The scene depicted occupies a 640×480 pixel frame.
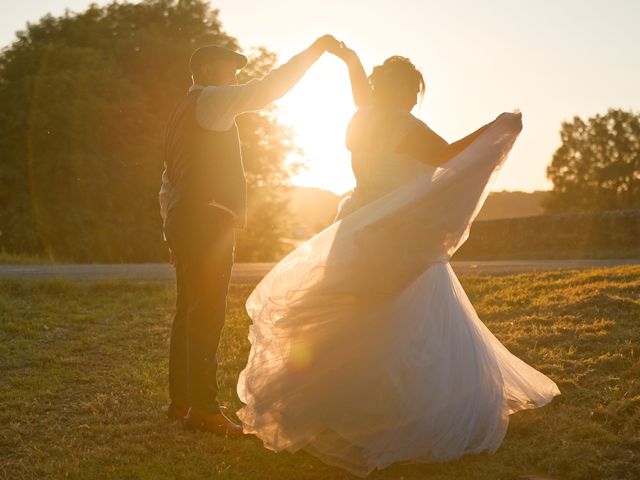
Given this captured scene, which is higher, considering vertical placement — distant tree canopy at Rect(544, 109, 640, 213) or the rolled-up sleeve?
distant tree canopy at Rect(544, 109, 640, 213)

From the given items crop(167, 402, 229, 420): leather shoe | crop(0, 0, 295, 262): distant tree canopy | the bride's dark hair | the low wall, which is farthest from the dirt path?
crop(0, 0, 295, 262): distant tree canopy

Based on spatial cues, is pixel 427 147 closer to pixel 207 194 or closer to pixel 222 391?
pixel 207 194

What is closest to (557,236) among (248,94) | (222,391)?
(222,391)

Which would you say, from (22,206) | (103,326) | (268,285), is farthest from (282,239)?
(268,285)

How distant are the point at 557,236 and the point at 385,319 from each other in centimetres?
1741

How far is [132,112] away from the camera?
27.0 meters

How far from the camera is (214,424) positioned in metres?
5.33

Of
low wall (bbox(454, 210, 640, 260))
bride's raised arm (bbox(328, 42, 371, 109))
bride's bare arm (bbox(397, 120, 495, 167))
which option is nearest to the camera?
bride's bare arm (bbox(397, 120, 495, 167))

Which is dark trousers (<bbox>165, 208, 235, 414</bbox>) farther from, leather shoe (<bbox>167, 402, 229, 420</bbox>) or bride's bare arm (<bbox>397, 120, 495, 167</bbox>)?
bride's bare arm (<bbox>397, 120, 495, 167</bbox>)

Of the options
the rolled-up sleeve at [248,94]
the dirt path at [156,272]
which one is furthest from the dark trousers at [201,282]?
the dirt path at [156,272]

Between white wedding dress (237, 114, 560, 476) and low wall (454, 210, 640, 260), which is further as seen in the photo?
low wall (454, 210, 640, 260)

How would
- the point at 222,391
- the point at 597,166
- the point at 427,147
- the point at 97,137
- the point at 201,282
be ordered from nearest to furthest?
the point at 427,147 < the point at 201,282 < the point at 222,391 < the point at 97,137 < the point at 597,166

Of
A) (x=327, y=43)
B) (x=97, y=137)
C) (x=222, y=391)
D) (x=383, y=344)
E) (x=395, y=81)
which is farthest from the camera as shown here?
(x=97, y=137)

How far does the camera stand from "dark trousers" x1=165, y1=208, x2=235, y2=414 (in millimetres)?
5199
